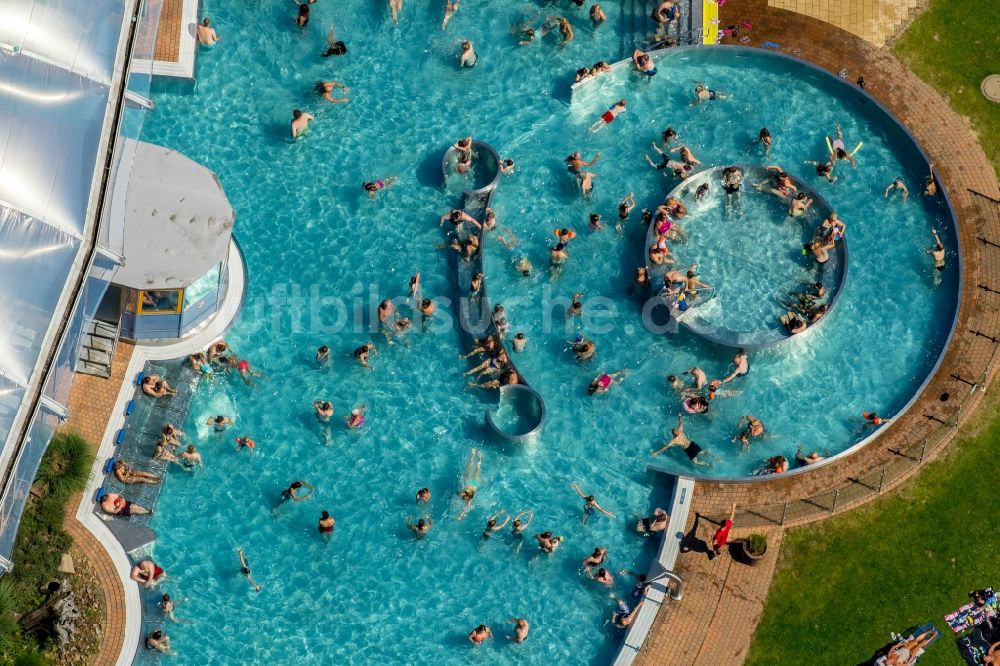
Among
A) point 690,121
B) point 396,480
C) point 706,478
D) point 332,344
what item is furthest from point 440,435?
point 690,121

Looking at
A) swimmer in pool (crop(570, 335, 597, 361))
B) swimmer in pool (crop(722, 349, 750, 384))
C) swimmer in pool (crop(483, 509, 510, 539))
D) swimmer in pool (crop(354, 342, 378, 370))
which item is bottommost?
swimmer in pool (crop(483, 509, 510, 539))

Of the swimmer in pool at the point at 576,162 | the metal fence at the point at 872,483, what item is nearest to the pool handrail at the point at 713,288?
the swimmer in pool at the point at 576,162

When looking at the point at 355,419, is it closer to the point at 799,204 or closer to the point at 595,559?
the point at 595,559

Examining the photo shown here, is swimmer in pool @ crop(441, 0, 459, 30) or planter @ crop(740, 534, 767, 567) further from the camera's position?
swimmer in pool @ crop(441, 0, 459, 30)

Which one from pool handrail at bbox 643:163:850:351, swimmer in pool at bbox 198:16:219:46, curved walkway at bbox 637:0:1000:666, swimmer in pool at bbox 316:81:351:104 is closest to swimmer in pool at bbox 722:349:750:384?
pool handrail at bbox 643:163:850:351

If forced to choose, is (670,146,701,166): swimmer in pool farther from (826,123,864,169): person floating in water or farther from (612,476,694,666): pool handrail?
(612,476,694,666): pool handrail

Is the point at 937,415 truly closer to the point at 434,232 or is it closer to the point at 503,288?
the point at 503,288
